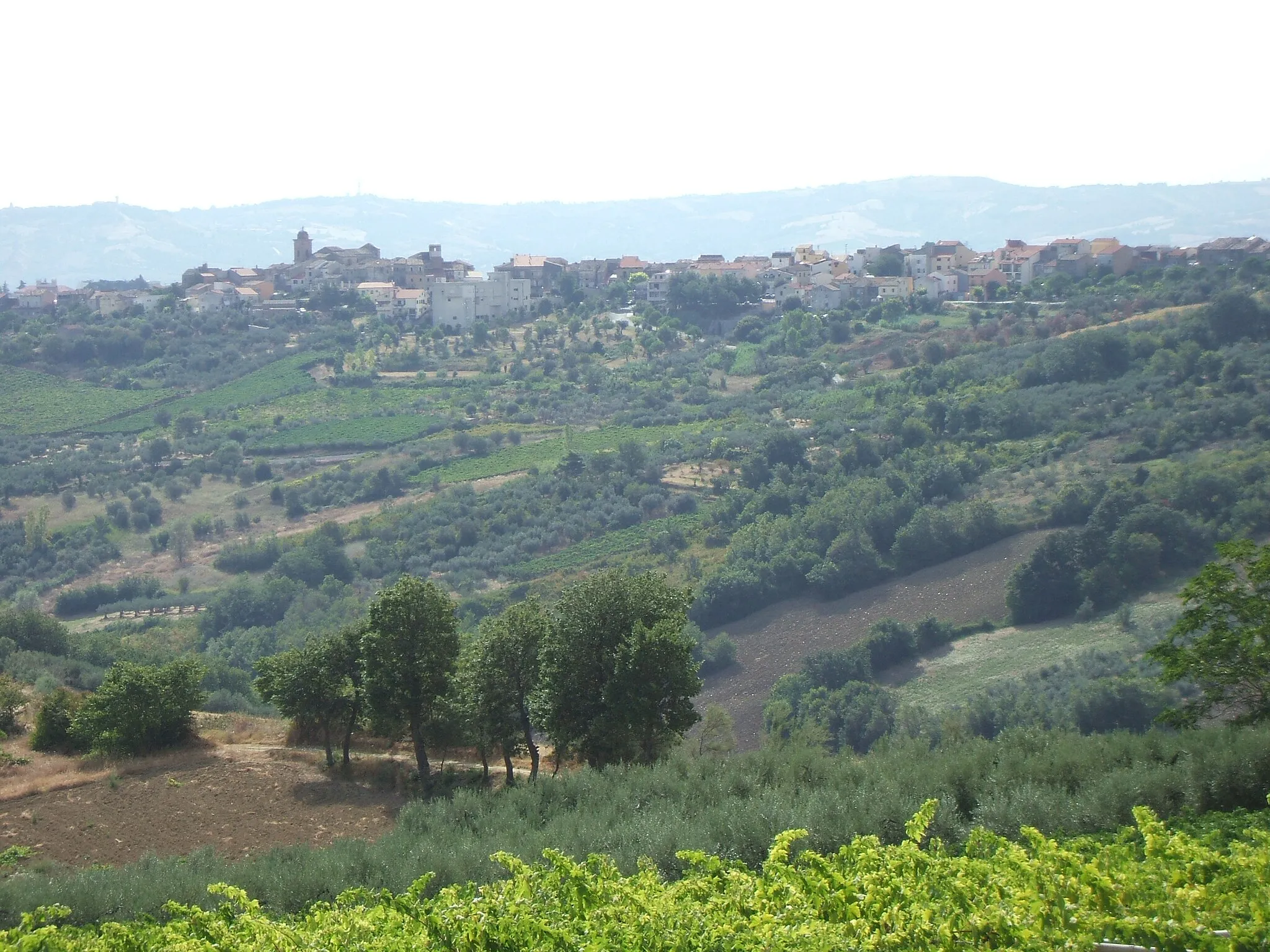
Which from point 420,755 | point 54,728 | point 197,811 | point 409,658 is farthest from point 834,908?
point 54,728

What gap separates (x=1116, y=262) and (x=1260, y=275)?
42.2 feet

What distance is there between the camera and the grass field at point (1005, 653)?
28891 millimetres

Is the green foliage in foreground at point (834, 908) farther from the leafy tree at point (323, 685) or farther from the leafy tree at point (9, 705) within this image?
the leafy tree at point (9, 705)

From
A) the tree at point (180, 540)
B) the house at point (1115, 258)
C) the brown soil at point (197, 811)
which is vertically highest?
the house at point (1115, 258)

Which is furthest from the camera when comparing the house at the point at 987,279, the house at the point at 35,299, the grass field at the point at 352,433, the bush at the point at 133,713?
the house at the point at 35,299

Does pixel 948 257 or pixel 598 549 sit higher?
pixel 948 257

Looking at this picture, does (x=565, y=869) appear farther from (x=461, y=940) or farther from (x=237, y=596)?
(x=237, y=596)

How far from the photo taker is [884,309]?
2547 inches

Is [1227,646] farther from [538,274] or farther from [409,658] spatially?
[538,274]

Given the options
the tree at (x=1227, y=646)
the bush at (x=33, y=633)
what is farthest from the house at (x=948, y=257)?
the tree at (x=1227, y=646)

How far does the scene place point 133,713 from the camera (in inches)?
666

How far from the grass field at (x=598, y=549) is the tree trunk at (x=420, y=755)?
24.4 meters

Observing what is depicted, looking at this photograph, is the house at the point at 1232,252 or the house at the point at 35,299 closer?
the house at the point at 1232,252

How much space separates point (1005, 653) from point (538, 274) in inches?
2241
